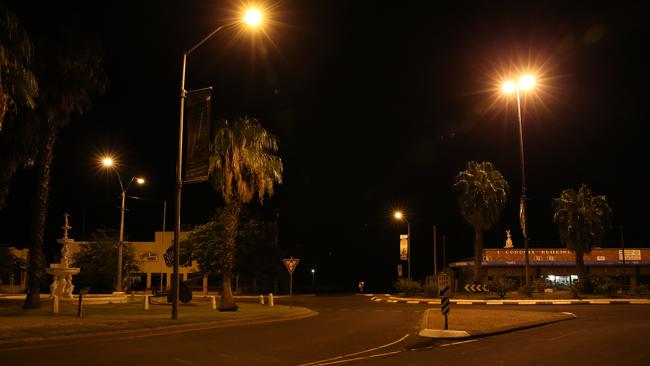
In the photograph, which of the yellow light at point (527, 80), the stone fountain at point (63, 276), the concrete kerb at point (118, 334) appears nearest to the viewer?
the concrete kerb at point (118, 334)

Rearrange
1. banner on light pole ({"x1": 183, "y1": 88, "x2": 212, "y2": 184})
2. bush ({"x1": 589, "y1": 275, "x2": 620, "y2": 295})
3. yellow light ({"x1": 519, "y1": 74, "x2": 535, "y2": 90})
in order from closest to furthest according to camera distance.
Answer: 1. banner on light pole ({"x1": 183, "y1": 88, "x2": 212, "y2": 184})
2. yellow light ({"x1": 519, "y1": 74, "x2": 535, "y2": 90})
3. bush ({"x1": 589, "y1": 275, "x2": 620, "y2": 295})

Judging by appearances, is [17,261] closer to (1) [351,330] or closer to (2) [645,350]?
(1) [351,330]

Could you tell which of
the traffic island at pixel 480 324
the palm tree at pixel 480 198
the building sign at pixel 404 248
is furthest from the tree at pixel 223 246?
the palm tree at pixel 480 198

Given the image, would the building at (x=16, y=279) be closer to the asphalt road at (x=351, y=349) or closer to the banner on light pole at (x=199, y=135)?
the banner on light pole at (x=199, y=135)

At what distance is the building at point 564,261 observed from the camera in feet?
206

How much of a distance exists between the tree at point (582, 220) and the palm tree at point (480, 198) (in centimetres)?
571

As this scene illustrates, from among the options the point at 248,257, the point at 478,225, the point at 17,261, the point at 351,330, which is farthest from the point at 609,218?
the point at 17,261

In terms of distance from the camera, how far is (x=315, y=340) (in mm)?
17047

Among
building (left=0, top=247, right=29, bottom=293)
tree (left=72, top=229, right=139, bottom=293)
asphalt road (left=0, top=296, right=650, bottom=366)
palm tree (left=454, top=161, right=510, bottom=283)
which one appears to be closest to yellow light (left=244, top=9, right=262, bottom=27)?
asphalt road (left=0, top=296, right=650, bottom=366)

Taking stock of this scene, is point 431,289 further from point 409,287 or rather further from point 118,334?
point 118,334

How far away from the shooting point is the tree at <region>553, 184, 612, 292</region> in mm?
49750

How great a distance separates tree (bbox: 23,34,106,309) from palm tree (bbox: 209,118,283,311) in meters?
6.21

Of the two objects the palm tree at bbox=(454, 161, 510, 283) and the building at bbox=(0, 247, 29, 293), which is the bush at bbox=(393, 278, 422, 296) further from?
the building at bbox=(0, 247, 29, 293)

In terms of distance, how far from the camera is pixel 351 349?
49.4 feet
